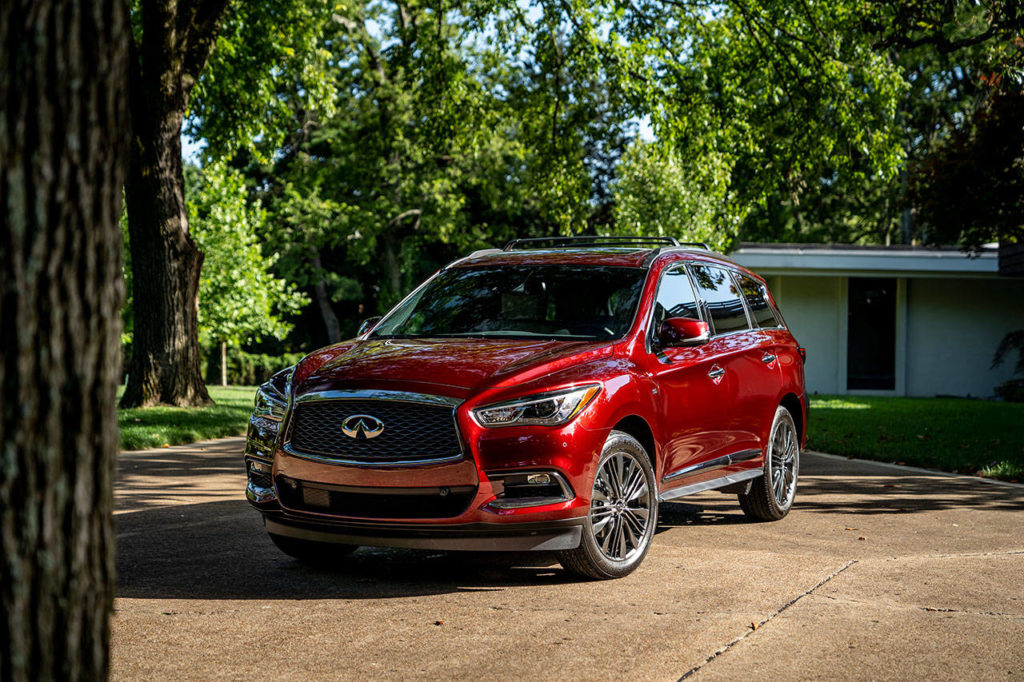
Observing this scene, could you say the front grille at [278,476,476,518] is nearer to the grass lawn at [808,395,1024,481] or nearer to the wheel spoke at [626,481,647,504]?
the wheel spoke at [626,481,647,504]

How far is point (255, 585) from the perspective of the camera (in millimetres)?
6082

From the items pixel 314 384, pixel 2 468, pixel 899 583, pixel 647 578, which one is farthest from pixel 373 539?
pixel 2 468

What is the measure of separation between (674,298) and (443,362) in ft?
6.50

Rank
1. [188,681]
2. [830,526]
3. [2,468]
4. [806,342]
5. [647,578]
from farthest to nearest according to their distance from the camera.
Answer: [806,342], [830,526], [647,578], [188,681], [2,468]

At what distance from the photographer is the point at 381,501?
233 inches

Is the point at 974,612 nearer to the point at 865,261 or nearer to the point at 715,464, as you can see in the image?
the point at 715,464

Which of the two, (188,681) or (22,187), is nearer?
(22,187)

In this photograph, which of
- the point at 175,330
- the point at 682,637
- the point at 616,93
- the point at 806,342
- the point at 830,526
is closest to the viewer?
the point at 682,637

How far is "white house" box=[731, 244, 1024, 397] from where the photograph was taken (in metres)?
28.4

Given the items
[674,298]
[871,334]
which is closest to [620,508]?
[674,298]

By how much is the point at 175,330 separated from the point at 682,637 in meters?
13.5

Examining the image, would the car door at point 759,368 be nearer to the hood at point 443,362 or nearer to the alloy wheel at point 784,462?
the alloy wheel at point 784,462

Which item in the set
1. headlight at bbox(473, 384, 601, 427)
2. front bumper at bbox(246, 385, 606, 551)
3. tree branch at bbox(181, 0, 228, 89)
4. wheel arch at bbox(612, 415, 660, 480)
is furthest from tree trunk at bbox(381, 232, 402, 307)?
headlight at bbox(473, 384, 601, 427)

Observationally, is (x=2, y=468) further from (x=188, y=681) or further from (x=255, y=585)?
(x=255, y=585)
